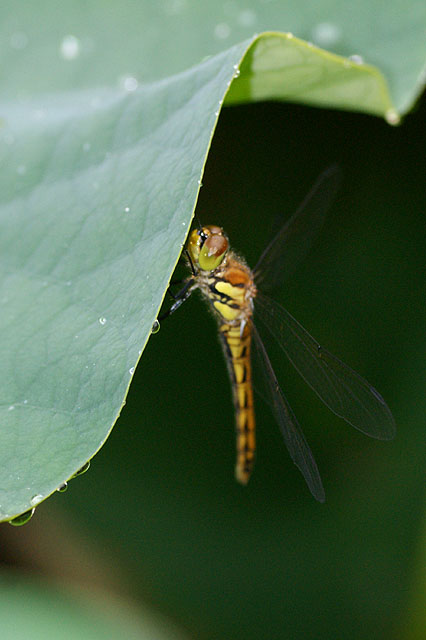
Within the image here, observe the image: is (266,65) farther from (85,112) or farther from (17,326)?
(17,326)

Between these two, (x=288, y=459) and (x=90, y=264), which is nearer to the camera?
(x=90, y=264)

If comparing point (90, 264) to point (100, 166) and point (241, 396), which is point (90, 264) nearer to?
point (100, 166)

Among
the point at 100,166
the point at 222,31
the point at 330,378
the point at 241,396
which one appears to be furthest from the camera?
the point at 241,396

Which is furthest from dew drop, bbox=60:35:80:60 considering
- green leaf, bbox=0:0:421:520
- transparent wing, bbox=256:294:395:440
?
transparent wing, bbox=256:294:395:440

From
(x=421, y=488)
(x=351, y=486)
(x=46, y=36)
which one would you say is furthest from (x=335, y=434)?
(x=46, y=36)

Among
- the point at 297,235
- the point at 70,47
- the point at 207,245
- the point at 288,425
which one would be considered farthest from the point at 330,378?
the point at 70,47

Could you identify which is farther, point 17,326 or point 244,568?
point 244,568

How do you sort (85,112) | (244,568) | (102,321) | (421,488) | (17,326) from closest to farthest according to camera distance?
(102,321), (17,326), (85,112), (421,488), (244,568)

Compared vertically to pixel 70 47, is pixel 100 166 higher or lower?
lower
